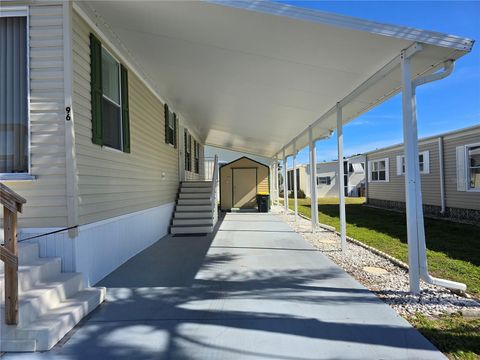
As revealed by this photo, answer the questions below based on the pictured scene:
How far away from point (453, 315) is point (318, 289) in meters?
1.44

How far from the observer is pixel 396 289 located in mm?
4289

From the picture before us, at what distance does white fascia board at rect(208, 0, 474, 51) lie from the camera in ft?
11.8

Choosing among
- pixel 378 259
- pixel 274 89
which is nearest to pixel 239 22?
pixel 274 89

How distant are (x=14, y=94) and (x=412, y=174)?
4.75 meters

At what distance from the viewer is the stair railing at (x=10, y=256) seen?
9.08 ft

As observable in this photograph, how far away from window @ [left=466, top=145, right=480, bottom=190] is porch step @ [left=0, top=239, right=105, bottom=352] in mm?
11237

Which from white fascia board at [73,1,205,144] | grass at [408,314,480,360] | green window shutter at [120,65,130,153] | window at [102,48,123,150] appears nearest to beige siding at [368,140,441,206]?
white fascia board at [73,1,205,144]

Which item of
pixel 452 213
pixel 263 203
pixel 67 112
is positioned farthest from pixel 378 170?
pixel 67 112

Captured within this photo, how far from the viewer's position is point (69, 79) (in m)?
3.95

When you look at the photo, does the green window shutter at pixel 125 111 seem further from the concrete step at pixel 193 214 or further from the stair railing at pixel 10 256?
the concrete step at pixel 193 214

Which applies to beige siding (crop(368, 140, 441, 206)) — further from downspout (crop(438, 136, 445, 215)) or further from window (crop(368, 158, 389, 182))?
downspout (crop(438, 136, 445, 215))

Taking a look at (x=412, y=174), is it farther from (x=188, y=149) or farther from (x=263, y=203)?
(x=263, y=203)

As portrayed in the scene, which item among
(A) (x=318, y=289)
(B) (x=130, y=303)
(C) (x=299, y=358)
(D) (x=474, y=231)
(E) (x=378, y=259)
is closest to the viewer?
(C) (x=299, y=358)

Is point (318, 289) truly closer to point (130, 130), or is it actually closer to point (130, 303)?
point (130, 303)
